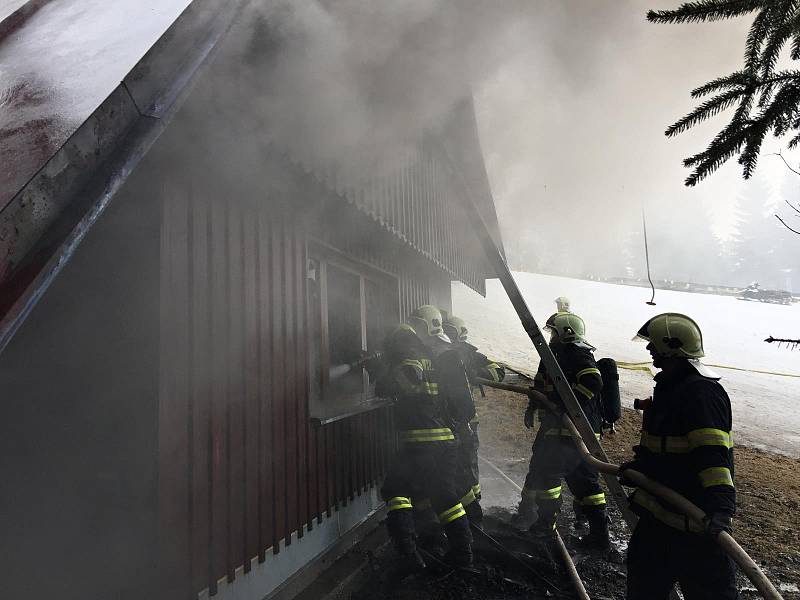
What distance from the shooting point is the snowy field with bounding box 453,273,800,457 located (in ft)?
37.5

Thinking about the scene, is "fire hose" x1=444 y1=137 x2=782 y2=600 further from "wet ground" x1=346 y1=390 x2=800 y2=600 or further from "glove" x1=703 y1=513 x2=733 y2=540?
"wet ground" x1=346 y1=390 x2=800 y2=600

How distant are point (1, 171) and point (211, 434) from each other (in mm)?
1678

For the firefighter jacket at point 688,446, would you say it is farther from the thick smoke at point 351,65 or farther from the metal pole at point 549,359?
the thick smoke at point 351,65

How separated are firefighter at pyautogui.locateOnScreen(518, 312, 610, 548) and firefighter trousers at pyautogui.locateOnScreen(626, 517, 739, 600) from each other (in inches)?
68.2

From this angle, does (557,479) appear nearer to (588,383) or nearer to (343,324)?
(588,383)

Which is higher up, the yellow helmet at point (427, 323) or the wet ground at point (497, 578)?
the yellow helmet at point (427, 323)

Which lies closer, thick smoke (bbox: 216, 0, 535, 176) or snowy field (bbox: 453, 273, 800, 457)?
thick smoke (bbox: 216, 0, 535, 176)

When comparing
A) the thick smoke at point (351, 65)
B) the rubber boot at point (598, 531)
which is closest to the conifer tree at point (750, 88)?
the thick smoke at point (351, 65)

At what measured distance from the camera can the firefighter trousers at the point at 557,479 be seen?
430 cm

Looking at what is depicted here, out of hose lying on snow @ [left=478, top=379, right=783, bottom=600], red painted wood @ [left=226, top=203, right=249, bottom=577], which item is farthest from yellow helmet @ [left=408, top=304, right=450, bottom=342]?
red painted wood @ [left=226, top=203, right=249, bottom=577]

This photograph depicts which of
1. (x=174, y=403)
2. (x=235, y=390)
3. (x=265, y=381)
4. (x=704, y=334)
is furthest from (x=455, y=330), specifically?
(x=704, y=334)

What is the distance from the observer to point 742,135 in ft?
6.84

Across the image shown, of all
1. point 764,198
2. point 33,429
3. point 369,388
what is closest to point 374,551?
point 369,388

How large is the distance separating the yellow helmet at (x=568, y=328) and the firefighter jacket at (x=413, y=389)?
4.56 feet
